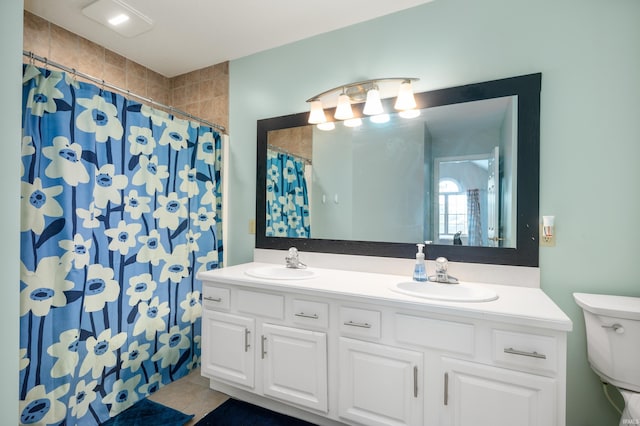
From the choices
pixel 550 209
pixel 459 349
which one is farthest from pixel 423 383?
pixel 550 209

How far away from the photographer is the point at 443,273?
1.72 meters

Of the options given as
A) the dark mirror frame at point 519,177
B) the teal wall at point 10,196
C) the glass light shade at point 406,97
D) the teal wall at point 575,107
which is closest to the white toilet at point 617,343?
the teal wall at point 575,107

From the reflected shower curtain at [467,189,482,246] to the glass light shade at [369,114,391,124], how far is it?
2.16ft

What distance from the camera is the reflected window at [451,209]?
1.79 meters

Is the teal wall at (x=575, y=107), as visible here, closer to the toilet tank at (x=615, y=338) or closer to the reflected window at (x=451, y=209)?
the toilet tank at (x=615, y=338)

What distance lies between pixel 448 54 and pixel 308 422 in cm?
219

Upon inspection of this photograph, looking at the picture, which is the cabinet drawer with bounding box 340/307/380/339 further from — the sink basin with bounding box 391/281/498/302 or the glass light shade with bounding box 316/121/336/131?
the glass light shade with bounding box 316/121/336/131

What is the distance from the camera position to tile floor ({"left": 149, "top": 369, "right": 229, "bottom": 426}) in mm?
1894

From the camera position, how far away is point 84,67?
7.39ft

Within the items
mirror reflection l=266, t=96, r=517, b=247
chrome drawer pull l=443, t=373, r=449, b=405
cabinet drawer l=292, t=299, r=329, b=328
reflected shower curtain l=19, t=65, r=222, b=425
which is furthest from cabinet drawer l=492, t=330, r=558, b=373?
reflected shower curtain l=19, t=65, r=222, b=425

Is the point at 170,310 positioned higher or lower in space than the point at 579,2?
lower

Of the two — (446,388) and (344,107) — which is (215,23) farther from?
(446,388)

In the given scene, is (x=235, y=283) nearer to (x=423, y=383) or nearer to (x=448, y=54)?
(x=423, y=383)

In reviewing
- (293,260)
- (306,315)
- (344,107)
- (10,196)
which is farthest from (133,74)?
(306,315)
